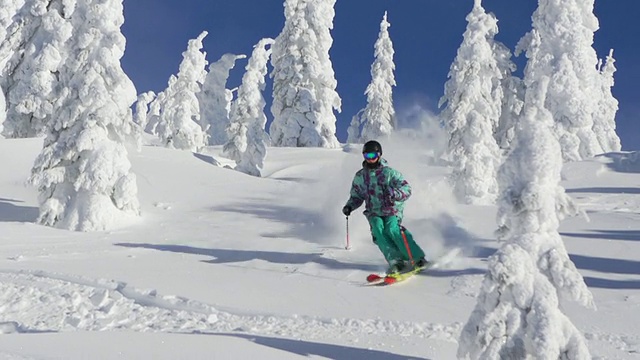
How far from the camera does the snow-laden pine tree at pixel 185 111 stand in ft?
143

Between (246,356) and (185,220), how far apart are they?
1022 centimetres

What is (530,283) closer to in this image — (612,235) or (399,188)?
(399,188)

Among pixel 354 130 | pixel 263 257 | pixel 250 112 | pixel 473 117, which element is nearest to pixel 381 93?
pixel 354 130

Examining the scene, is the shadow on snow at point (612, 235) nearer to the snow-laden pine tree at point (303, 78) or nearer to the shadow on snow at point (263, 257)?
the shadow on snow at point (263, 257)

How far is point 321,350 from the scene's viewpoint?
456cm

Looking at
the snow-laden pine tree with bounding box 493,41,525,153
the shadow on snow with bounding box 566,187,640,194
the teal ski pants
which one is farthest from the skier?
the snow-laden pine tree with bounding box 493,41,525,153

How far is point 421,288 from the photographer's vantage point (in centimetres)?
709

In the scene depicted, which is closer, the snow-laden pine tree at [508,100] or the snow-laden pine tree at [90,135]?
the snow-laden pine tree at [90,135]

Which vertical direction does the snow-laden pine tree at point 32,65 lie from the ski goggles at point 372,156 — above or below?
above

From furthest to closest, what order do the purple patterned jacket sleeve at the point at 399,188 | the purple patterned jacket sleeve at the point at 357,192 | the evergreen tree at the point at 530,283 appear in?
the purple patterned jacket sleeve at the point at 357,192
the purple patterned jacket sleeve at the point at 399,188
the evergreen tree at the point at 530,283

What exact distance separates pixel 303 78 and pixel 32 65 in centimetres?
1908

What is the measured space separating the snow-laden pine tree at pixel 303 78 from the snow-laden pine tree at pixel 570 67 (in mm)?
16626

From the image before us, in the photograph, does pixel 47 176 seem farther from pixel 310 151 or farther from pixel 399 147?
pixel 310 151

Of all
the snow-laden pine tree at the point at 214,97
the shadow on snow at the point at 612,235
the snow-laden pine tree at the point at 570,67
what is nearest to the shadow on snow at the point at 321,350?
the shadow on snow at the point at 612,235
